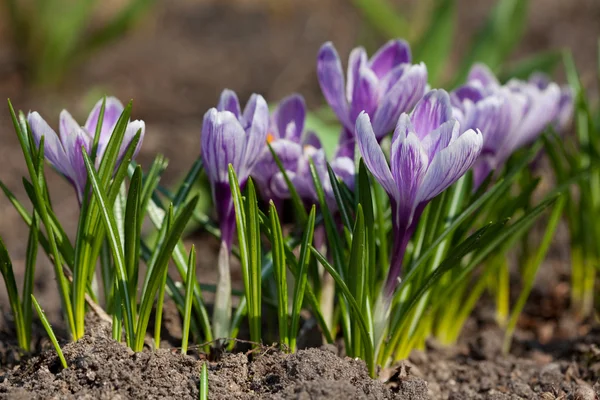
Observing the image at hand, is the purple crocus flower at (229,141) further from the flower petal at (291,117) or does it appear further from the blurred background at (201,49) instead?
the blurred background at (201,49)

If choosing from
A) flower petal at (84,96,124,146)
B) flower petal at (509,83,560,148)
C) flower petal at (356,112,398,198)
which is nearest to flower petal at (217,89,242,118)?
flower petal at (84,96,124,146)

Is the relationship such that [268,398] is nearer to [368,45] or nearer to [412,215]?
[412,215]

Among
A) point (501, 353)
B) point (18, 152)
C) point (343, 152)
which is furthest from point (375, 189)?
point (18, 152)

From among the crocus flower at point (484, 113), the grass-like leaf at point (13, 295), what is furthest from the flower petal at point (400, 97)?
the grass-like leaf at point (13, 295)

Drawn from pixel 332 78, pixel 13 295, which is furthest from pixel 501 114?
pixel 13 295

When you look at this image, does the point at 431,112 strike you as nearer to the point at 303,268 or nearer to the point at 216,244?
the point at 303,268

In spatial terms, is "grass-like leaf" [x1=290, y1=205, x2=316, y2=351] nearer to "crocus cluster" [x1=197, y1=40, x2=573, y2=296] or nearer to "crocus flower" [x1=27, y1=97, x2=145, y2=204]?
"crocus cluster" [x1=197, y1=40, x2=573, y2=296]

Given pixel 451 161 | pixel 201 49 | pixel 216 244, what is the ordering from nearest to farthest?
pixel 451 161 < pixel 216 244 < pixel 201 49
